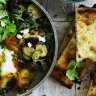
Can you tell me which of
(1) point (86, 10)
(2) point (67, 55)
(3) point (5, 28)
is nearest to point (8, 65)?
(3) point (5, 28)

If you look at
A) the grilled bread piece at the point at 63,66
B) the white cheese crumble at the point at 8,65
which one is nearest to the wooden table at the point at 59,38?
the grilled bread piece at the point at 63,66

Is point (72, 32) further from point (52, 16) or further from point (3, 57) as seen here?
point (3, 57)

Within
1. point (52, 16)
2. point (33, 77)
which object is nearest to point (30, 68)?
Result: point (33, 77)

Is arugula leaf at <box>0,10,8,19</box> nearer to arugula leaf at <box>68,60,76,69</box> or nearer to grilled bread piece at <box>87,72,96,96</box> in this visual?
arugula leaf at <box>68,60,76,69</box>

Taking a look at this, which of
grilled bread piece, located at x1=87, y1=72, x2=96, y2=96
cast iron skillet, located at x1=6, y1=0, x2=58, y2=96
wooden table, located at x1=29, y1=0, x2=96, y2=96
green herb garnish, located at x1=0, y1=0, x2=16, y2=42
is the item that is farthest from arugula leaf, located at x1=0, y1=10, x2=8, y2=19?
grilled bread piece, located at x1=87, y1=72, x2=96, y2=96

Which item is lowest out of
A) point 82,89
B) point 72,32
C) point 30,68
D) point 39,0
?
point 82,89

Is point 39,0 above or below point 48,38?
above

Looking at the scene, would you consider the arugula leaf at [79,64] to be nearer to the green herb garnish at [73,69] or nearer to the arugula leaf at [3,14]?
the green herb garnish at [73,69]

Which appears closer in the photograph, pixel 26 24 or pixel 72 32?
pixel 26 24
